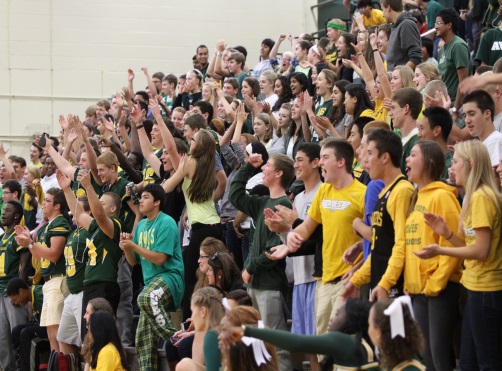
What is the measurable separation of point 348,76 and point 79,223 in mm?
3987

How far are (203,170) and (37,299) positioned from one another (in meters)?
2.66

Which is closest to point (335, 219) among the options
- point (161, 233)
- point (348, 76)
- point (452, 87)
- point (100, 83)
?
point (161, 233)

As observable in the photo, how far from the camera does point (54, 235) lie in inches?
388

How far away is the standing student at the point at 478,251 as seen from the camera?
5.40m

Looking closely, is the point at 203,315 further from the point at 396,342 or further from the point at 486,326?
the point at 396,342

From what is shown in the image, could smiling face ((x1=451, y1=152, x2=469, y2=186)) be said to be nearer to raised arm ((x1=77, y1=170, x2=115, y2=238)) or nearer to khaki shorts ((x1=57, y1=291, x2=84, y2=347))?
raised arm ((x1=77, y1=170, x2=115, y2=238))

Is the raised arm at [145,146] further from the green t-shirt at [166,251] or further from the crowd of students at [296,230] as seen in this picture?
the green t-shirt at [166,251]

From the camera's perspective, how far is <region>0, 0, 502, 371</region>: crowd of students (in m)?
5.47

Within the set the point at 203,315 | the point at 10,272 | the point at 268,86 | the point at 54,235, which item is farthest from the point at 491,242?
the point at 268,86

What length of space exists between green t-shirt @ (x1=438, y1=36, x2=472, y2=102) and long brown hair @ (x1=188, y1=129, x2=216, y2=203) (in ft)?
8.10

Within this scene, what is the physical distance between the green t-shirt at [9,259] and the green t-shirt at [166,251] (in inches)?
110

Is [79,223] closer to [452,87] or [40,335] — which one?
[40,335]

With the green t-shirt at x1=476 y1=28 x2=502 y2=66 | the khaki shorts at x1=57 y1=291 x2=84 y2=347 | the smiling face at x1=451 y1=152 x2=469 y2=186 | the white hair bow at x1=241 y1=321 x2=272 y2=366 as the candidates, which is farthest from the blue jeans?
the khaki shorts at x1=57 y1=291 x2=84 y2=347

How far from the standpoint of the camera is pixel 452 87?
9.48m
